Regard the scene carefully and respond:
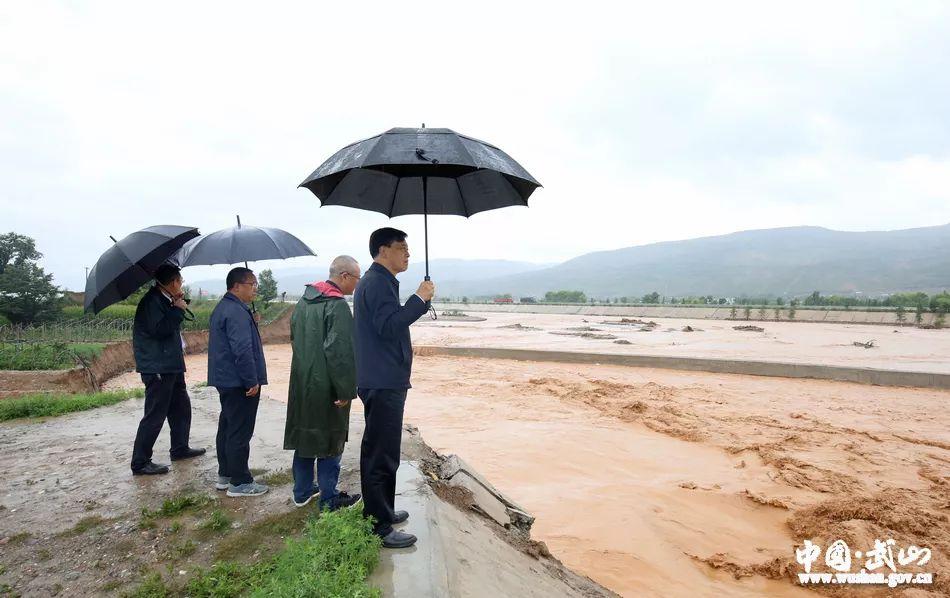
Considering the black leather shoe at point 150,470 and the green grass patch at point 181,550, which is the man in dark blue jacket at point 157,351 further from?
the green grass patch at point 181,550

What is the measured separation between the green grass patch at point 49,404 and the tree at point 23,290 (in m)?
9.87

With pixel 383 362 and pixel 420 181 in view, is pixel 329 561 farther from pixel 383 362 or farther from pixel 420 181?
pixel 420 181

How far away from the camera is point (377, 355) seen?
2969 millimetres

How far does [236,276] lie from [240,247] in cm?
32

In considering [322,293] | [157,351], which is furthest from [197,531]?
[322,293]

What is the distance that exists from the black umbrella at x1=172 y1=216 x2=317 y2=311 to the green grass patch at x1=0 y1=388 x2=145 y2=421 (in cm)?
472

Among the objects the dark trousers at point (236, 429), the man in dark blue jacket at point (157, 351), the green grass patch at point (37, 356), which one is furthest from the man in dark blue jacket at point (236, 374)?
the green grass patch at point (37, 356)

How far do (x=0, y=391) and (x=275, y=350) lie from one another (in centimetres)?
1332

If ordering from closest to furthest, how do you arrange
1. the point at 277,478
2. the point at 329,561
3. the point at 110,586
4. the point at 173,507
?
the point at 329,561, the point at 110,586, the point at 173,507, the point at 277,478

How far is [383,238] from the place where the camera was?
10.0ft

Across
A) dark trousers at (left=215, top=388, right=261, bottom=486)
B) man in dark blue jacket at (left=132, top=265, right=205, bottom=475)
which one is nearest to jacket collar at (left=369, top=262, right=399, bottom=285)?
dark trousers at (left=215, top=388, right=261, bottom=486)

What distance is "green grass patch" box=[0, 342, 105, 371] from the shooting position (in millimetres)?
9852

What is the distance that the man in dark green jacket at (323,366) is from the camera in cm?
341

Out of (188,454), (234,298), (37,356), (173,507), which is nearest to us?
(173,507)
